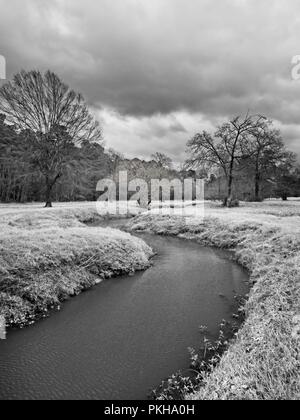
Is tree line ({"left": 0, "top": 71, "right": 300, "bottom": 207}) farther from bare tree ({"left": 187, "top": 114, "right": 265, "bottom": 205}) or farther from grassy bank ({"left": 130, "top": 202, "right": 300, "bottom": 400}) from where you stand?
grassy bank ({"left": 130, "top": 202, "right": 300, "bottom": 400})

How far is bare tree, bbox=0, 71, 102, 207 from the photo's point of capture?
76.3ft

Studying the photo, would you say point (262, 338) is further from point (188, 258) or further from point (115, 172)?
point (115, 172)

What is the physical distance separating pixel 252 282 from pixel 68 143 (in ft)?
79.5

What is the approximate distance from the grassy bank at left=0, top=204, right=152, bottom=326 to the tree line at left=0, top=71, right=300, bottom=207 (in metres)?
18.3

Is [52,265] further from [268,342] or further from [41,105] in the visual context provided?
[41,105]

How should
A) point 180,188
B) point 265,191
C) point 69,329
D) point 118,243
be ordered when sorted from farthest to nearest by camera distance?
point 180,188
point 265,191
point 118,243
point 69,329

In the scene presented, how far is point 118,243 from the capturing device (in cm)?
1095

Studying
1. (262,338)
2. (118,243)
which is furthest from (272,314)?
(118,243)

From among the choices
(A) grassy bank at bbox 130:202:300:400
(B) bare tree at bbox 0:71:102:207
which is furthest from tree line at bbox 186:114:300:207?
(A) grassy bank at bbox 130:202:300:400

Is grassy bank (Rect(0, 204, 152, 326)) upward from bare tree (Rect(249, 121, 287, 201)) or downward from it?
downward

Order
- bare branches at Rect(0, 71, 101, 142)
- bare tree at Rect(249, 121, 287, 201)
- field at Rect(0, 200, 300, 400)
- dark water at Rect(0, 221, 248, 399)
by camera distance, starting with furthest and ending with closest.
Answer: bare tree at Rect(249, 121, 287, 201) < bare branches at Rect(0, 71, 101, 142) < dark water at Rect(0, 221, 248, 399) < field at Rect(0, 200, 300, 400)

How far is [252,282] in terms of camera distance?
8609mm

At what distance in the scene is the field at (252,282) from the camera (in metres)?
3.41
